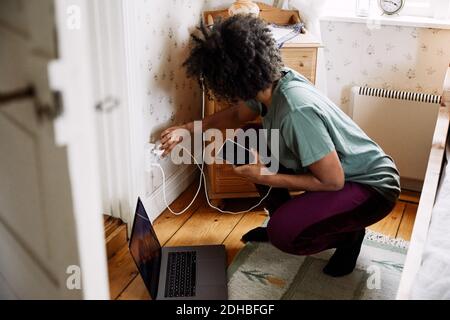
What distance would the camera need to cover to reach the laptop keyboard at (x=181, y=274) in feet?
5.90

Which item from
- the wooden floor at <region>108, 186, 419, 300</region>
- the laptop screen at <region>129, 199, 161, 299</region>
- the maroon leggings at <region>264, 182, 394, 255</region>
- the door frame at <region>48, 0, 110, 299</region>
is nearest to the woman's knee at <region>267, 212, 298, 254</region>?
the maroon leggings at <region>264, 182, 394, 255</region>

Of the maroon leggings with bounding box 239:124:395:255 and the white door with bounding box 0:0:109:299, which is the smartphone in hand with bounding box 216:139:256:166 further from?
the white door with bounding box 0:0:109:299

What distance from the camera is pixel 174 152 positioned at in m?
2.35

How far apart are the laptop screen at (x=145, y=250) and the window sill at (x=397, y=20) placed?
124 cm

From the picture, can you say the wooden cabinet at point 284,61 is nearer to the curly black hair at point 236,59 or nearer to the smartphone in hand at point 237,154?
the smartphone in hand at point 237,154

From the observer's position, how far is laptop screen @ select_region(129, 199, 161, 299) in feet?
5.70

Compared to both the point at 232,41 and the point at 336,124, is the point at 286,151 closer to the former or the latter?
the point at 336,124

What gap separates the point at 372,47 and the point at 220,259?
118 centimetres

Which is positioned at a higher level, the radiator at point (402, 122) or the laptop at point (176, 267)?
the radiator at point (402, 122)

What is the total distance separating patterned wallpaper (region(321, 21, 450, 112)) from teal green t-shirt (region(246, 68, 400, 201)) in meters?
0.75

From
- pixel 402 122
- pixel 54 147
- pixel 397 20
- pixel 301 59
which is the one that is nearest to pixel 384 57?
pixel 397 20

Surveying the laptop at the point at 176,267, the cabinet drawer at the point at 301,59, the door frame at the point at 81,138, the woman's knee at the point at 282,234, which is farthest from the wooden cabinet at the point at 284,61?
the door frame at the point at 81,138

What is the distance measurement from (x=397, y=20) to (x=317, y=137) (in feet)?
3.36
